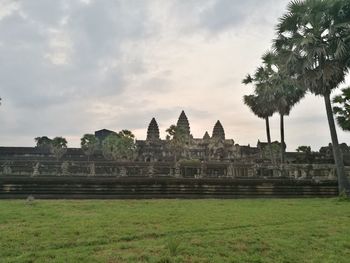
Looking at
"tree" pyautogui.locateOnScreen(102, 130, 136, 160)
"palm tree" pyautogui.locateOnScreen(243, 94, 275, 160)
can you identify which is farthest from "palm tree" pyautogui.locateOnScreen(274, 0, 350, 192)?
"tree" pyautogui.locateOnScreen(102, 130, 136, 160)

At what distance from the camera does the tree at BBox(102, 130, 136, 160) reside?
63.7m

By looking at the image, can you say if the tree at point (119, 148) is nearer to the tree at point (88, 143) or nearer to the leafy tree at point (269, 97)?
the tree at point (88, 143)

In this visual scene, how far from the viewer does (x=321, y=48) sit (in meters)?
14.6

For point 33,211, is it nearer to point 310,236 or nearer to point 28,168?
point 310,236

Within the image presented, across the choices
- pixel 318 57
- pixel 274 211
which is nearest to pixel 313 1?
pixel 318 57

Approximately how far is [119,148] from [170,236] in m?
58.3

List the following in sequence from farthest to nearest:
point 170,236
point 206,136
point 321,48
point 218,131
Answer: point 206,136
point 218,131
point 321,48
point 170,236

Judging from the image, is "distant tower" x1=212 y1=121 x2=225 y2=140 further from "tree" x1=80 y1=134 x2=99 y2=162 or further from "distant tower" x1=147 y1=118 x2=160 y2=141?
"tree" x1=80 y1=134 x2=99 y2=162

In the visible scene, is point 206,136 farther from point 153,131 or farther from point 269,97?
point 269,97

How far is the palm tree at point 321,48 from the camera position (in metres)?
14.6

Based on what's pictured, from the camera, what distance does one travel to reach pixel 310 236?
694 cm

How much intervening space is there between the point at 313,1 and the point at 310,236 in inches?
461

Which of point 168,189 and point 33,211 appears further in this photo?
point 168,189

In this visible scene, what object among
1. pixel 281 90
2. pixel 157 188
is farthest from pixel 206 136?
pixel 157 188
